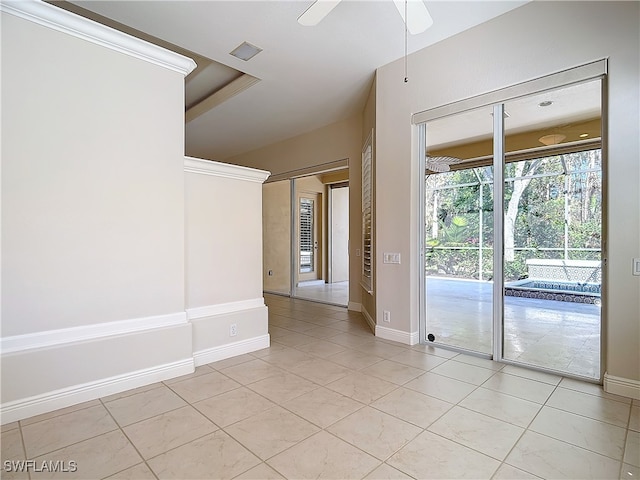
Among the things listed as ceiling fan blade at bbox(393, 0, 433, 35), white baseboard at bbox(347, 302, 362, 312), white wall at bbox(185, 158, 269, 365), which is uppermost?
ceiling fan blade at bbox(393, 0, 433, 35)

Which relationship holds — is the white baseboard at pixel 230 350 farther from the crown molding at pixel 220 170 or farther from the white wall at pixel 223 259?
the crown molding at pixel 220 170

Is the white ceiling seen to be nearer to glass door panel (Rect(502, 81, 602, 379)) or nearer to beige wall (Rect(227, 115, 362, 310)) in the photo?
beige wall (Rect(227, 115, 362, 310))

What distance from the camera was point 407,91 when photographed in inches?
144

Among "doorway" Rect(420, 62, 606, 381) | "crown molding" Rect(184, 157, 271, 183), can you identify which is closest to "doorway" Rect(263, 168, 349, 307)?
"crown molding" Rect(184, 157, 271, 183)

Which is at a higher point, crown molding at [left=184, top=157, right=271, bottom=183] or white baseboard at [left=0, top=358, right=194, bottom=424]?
crown molding at [left=184, top=157, right=271, bottom=183]

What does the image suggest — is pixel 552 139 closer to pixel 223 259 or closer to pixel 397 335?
pixel 397 335

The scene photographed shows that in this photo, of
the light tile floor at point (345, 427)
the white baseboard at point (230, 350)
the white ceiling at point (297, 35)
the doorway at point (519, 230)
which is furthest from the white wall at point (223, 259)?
the doorway at point (519, 230)

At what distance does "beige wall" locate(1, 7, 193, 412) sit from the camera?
2102mm

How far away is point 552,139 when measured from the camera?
293 cm

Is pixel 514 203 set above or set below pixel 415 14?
below

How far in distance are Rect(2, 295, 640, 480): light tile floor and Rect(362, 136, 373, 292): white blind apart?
1769mm

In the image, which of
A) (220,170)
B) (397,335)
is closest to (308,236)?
(397,335)

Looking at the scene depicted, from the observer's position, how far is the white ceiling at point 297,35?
112 inches

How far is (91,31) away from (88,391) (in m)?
2.53
